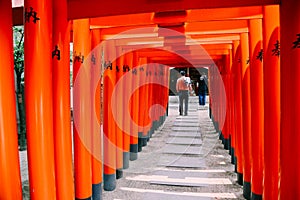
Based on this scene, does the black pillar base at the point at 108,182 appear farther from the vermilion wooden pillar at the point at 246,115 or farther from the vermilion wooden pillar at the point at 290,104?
the vermilion wooden pillar at the point at 290,104

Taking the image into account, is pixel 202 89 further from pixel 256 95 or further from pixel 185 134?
pixel 256 95

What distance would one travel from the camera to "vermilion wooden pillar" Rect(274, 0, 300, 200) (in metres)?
1.75

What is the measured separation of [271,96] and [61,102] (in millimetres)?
1606

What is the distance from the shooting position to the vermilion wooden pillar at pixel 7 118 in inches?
66.4

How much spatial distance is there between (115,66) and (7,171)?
271cm

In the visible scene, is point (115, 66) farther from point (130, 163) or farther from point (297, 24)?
point (297, 24)

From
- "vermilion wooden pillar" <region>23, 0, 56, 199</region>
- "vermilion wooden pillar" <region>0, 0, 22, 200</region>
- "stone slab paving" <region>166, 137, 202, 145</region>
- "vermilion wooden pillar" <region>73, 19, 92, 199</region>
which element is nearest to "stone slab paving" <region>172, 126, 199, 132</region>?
"stone slab paving" <region>166, 137, 202, 145</region>

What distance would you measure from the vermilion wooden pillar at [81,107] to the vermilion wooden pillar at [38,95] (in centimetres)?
101

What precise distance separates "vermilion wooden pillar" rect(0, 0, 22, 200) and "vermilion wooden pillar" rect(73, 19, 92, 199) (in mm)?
1086

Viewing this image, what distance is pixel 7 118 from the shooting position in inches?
67.1

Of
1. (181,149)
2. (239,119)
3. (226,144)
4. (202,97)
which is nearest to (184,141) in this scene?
(181,149)

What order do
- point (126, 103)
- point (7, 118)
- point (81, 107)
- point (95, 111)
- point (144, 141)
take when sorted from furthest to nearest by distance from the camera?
point (144, 141)
point (126, 103)
point (95, 111)
point (81, 107)
point (7, 118)

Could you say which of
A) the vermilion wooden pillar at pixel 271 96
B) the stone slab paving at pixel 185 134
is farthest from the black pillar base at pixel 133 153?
the vermilion wooden pillar at pixel 271 96

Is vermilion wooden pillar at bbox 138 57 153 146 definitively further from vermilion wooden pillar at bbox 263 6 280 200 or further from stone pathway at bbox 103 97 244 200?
vermilion wooden pillar at bbox 263 6 280 200
